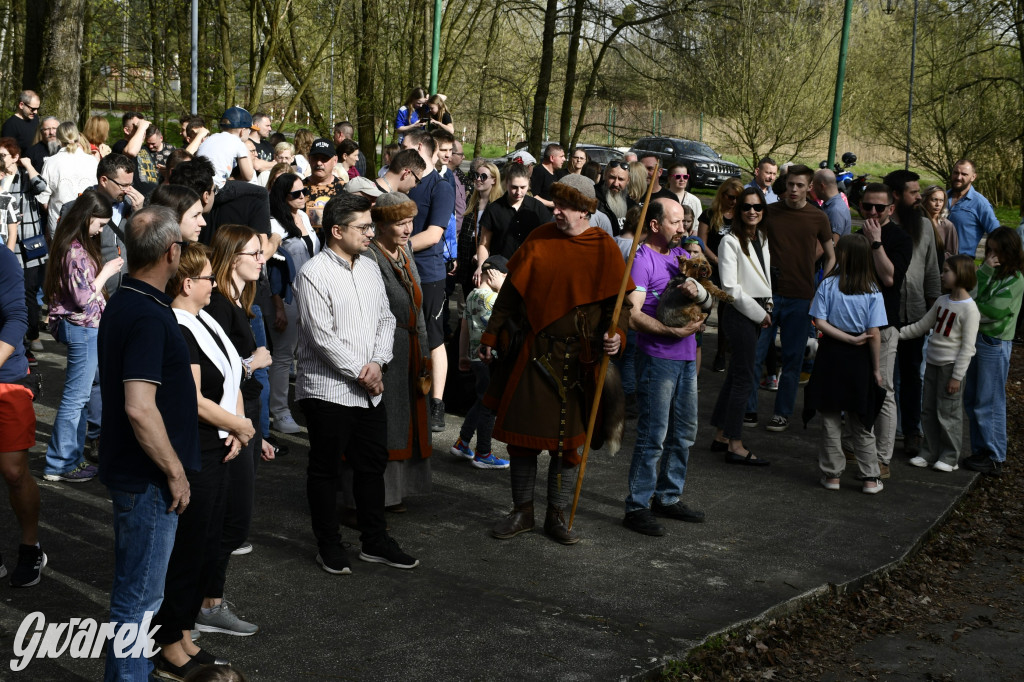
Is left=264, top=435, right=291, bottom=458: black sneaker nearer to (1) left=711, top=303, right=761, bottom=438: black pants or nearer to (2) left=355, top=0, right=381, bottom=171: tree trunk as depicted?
(1) left=711, top=303, right=761, bottom=438: black pants

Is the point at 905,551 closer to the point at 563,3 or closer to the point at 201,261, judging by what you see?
the point at 201,261

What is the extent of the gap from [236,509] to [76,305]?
2759 mm

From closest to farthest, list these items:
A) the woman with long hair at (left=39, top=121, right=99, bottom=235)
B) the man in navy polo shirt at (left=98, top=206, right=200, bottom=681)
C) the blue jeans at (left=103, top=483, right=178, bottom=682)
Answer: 1. the man in navy polo shirt at (left=98, top=206, right=200, bottom=681)
2. the blue jeans at (left=103, top=483, right=178, bottom=682)
3. the woman with long hair at (left=39, top=121, right=99, bottom=235)

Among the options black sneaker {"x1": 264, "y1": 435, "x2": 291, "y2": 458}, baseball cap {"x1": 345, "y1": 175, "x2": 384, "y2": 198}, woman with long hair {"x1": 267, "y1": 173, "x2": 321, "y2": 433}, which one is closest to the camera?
baseball cap {"x1": 345, "y1": 175, "x2": 384, "y2": 198}

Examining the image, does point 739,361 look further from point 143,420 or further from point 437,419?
point 143,420

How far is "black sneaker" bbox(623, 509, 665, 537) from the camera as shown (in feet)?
21.5

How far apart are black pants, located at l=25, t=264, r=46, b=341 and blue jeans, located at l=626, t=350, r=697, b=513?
20.2ft

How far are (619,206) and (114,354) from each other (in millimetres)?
8382

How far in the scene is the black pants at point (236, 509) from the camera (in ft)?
15.4

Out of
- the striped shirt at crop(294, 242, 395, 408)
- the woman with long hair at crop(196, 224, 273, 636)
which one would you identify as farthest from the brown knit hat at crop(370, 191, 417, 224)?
the woman with long hair at crop(196, 224, 273, 636)

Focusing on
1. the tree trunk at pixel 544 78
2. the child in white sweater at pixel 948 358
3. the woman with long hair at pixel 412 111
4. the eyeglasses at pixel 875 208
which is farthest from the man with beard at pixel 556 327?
the tree trunk at pixel 544 78

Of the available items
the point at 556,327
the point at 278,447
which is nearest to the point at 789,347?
the point at 556,327

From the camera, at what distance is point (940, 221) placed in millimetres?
9844

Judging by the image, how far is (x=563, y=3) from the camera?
22609 mm
